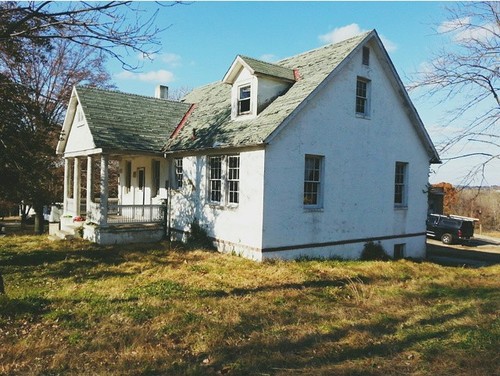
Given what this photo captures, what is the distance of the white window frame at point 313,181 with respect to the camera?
14164 millimetres

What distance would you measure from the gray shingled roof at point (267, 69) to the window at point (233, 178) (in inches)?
128

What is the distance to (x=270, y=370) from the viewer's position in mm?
5391

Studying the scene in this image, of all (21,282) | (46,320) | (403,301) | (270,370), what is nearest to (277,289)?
(403,301)

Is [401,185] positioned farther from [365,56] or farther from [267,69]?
[267,69]

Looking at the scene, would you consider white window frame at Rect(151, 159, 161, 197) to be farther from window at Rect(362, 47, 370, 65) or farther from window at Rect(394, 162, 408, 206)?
window at Rect(394, 162, 408, 206)

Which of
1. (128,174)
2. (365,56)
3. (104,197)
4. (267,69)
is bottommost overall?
(104,197)

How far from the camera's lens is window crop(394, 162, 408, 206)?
58.3 feet

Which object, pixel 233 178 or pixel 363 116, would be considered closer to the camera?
pixel 233 178

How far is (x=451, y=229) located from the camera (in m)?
30.2

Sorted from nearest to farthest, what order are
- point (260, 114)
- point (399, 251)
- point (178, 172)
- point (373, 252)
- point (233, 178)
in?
point (260, 114), point (233, 178), point (373, 252), point (178, 172), point (399, 251)

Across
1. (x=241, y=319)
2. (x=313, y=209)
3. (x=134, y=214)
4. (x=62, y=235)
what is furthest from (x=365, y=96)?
(x=62, y=235)

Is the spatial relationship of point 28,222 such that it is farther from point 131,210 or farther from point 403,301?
point 403,301

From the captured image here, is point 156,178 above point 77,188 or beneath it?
above

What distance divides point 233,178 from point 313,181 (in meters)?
2.95
